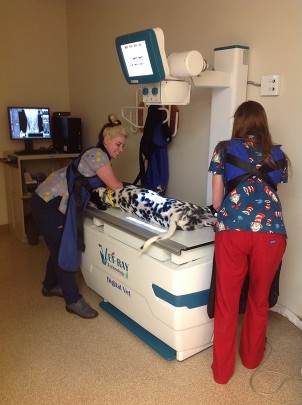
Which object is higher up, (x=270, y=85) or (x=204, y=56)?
(x=204, y=56)

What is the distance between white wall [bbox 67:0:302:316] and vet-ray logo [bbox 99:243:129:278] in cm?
93

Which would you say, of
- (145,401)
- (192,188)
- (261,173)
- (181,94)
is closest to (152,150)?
(192,188)

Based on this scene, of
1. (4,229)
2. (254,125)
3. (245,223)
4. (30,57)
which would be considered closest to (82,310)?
(245,223)

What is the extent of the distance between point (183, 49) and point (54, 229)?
5.35 feet

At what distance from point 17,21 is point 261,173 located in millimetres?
3337


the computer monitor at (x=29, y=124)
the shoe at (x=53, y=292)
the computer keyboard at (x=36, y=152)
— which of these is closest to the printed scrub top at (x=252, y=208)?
the shoe at (x=53, y=292)

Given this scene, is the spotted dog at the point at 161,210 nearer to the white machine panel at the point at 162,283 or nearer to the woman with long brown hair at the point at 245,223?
the white machine panel at the point at 162,283

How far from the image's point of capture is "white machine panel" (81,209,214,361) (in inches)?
76.6

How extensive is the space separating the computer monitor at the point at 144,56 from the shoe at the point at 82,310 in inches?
58.0

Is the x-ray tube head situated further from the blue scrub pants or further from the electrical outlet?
the blue scrub pants

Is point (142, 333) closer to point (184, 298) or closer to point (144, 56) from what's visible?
point (184, 298)

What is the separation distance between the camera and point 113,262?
240 centimetres

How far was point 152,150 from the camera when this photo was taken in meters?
3.06

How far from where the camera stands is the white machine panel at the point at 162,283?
1.95 metres
